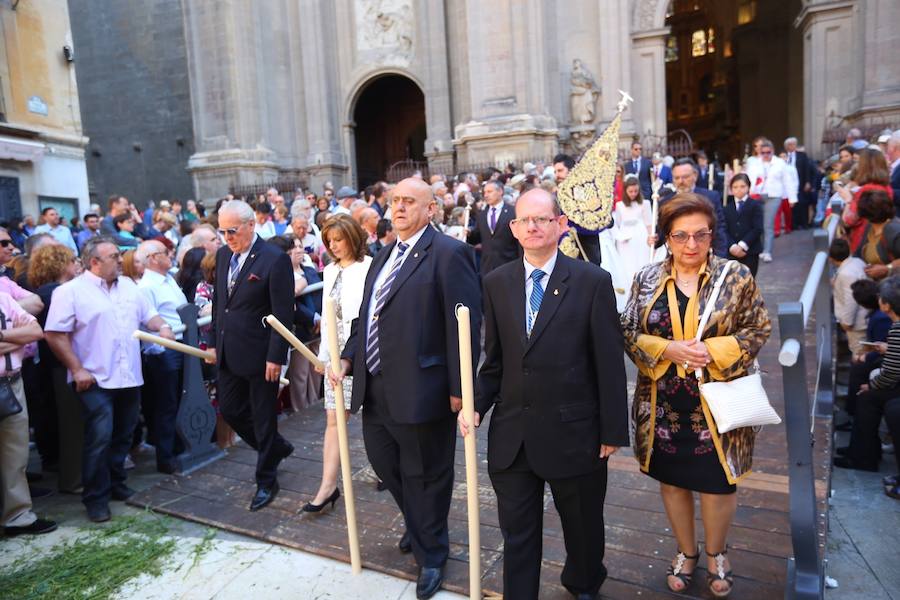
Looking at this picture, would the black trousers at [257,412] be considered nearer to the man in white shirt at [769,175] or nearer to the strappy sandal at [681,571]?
the strappy sandal at [681,571]

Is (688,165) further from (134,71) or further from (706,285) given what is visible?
(134,71)

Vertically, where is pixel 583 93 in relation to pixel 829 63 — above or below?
below

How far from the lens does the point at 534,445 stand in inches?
116

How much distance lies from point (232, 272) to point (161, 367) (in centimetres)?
146

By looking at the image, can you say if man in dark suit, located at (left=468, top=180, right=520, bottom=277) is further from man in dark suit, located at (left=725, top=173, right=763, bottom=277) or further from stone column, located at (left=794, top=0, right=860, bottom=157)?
stone column, located at (left=794, top=0, right=860, bottom=157)

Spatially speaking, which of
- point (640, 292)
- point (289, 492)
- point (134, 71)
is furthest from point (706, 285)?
point (134, 71)

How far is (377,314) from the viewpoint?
3572 millimetres

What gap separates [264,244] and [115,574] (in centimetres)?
225

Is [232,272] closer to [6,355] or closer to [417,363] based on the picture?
[6,355]

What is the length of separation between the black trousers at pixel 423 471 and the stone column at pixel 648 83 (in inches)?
736

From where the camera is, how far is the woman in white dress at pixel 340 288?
4.34 metres

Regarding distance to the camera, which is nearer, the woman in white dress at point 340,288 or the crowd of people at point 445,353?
the crowd of people at point 445,353

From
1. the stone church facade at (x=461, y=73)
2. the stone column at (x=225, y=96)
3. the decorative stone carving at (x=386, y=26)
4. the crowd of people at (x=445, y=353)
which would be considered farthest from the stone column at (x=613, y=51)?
the crowd of people at (x=445, y=353)

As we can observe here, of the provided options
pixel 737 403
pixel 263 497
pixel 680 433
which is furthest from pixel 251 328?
pixel 737 403
